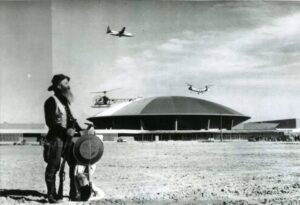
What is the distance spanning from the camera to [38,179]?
7695 mm

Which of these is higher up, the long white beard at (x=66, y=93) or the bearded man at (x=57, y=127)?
the long white beard at (x=66, y=93)

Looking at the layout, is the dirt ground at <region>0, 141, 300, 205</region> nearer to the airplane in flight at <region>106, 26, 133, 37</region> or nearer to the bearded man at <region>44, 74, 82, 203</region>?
the bearded man at <region>44, 74, 82, 203</region>

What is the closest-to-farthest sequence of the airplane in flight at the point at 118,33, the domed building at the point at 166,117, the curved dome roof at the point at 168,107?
1. the airplane in flight at the point at 118,33
2. the curved dome roof at the point at 168,107
3. the domed building at the point at 166,117

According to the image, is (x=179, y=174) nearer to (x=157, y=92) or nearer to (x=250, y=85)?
(x=157, y=92)

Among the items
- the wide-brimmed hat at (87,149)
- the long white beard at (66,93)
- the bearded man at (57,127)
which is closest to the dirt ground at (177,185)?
the bearded man at (57,127)

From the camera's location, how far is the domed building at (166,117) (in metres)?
42.5

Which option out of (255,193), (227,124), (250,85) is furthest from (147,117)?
(255,193)

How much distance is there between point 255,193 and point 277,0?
458cm

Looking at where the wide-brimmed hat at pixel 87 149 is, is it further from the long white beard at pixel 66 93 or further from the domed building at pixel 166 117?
the domed building at pixel 166 117

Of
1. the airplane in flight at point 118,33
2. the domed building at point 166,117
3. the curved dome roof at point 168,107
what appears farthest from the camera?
the domed building at point 166,117

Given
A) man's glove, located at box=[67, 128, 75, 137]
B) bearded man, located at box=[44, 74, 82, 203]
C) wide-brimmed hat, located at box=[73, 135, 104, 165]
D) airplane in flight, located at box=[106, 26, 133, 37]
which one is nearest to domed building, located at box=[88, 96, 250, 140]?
airplane in flight, located at box=[106, 26, 133, 37]

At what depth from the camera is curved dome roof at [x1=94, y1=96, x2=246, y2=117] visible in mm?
42094

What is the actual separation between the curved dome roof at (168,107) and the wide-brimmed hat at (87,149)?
3553 cm

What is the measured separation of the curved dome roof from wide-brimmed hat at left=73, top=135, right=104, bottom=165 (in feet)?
117
